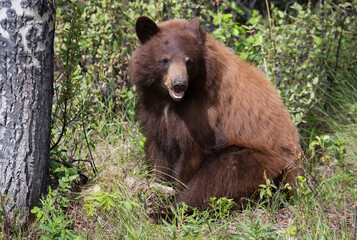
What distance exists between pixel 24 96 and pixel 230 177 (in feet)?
5.87

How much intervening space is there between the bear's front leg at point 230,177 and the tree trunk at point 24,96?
4.31 ft

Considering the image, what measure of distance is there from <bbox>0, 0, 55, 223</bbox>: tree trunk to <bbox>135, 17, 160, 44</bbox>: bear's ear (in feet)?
2.66

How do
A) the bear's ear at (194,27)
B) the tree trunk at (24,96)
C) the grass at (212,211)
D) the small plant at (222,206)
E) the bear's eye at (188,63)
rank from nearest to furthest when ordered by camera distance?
the tree trunk at (24,96) → the grass at (212,211) → the small plant at (222,206) → the bear's eye at (188,63) → the bear's ear at (194,27)

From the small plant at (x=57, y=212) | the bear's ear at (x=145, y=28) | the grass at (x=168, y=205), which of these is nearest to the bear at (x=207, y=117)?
the bear's ear at (x=145, y=28)

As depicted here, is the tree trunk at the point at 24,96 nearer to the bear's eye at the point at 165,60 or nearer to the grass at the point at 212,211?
the grass at the point at 212,211

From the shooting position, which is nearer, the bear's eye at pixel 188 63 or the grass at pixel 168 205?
the grass at pixel 168 205

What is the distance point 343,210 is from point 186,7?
3.28 metres

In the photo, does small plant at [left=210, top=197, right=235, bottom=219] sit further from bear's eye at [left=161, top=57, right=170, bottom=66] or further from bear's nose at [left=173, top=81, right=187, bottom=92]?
bear's eye at [left=161, top=57, right=170, bottom=66]

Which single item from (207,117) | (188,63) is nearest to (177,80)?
(188,63)

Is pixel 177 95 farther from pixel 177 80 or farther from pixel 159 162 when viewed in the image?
pixel 159 162

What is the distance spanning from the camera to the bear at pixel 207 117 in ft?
13.5

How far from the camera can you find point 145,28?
425cm

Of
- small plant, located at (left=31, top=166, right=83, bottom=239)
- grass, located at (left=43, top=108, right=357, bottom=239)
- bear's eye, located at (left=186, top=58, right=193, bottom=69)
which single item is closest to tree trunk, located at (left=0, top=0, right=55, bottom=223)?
small plant, located at (left=31, top=166, right=83, bottom=239)

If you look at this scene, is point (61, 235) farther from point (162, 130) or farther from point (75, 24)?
point (75, 24)
